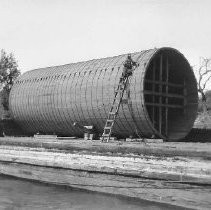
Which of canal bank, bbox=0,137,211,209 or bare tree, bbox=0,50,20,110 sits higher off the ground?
bare tree, bbox=0,50,20,110

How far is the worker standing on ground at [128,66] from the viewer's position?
1238 cm

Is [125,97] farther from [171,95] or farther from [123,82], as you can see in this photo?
[171,95]

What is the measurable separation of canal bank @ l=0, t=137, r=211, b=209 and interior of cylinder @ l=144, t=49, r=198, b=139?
Answer: 4.05m

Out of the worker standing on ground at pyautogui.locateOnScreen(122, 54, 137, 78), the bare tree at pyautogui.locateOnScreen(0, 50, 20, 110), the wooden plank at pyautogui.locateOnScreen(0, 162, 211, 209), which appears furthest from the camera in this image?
the bare tree at pyautogui.locateOnScreen(0, 50, 20, 110)

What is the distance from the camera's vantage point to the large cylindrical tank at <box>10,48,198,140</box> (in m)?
12.2

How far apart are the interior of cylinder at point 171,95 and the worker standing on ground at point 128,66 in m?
0.89

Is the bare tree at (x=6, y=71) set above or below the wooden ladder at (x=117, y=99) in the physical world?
above

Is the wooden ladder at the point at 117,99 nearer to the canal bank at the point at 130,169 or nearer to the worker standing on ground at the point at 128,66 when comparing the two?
the worker standing on ground at the point at 128,66

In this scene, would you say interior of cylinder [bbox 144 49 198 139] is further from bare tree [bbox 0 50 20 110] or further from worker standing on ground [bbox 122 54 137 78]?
bare tree [bbox 0 50 20 110]

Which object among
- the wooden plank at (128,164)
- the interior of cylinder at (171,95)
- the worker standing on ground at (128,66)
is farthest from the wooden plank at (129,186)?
the interior of cylinder at (171,95)

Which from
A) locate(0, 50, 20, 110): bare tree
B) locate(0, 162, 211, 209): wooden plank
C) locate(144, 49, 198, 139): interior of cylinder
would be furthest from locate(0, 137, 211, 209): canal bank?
locate(0, 50, 20, 110): bare tree

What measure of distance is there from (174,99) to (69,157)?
5936 mm

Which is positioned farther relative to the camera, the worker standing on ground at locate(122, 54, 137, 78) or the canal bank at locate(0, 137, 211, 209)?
the worker standing on ground at locate(122, 54, 137, 78)

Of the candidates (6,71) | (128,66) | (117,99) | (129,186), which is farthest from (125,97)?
(6,71)
